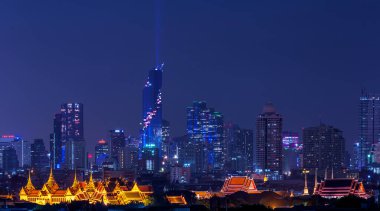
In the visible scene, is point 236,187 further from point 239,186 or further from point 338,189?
point 338,189

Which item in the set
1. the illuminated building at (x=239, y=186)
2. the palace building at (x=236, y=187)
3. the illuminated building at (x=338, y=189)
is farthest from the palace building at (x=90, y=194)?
the illuminated building at (x=338, y=189)

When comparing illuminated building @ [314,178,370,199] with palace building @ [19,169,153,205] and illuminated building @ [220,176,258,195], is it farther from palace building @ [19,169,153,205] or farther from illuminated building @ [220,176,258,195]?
palace building @ [19,169,153,205]

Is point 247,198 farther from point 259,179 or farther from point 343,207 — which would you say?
point 259,179

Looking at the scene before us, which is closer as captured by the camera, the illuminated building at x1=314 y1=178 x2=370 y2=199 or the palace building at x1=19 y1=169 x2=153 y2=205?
the palace building at x1=19 y1=169 x2=153 y2=205

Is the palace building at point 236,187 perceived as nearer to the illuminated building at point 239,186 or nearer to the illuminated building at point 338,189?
the illuminated building at point 239,186

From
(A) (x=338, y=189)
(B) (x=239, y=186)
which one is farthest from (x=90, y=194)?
(A) (x=338, y=189)

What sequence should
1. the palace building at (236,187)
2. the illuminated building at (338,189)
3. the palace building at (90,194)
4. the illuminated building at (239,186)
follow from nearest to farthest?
the palace building at (90,194)
the illuminated building at (338,189)
the palace building at (236,187)
the illuminated building at (239,186)

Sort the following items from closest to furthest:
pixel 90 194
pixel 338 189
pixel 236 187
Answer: pixel 90 194, pixel 338 189, pixel 236 187

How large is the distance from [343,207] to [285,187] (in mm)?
88251

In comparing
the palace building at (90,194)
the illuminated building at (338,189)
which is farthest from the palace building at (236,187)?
the palace building at (90,194)

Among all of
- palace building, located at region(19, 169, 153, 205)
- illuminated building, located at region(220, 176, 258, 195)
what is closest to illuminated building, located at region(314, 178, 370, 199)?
illuminated building, located at region(220, 176, 258, 195)

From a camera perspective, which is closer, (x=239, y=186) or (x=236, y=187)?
(x=236, y=187)

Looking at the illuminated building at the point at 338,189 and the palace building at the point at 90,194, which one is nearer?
the palace building at the point at 90,194

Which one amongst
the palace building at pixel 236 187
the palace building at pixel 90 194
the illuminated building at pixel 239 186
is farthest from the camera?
the illuminated building at pixel 239 186
